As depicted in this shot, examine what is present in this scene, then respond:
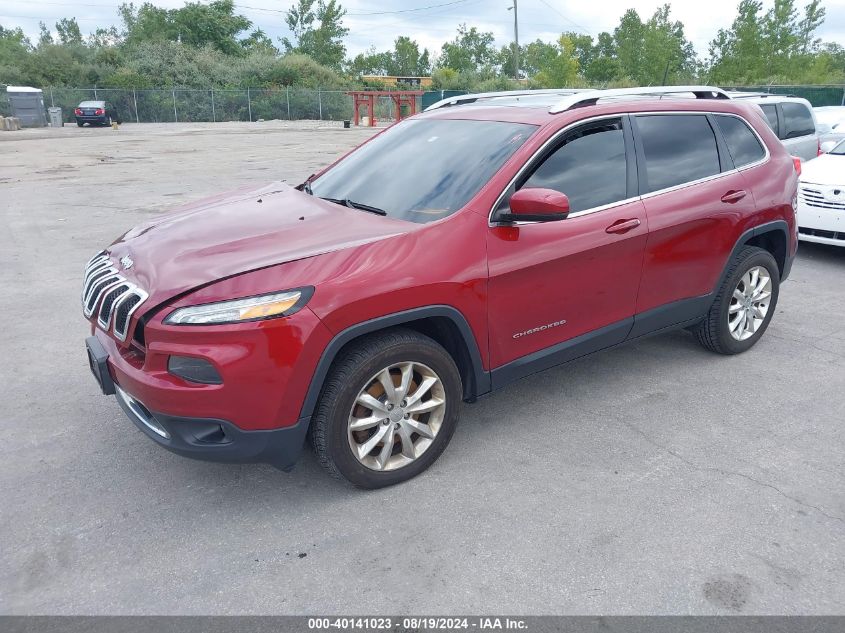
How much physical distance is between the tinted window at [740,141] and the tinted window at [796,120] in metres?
6.24

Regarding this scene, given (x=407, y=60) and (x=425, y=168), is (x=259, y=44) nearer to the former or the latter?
(x=407, y=60)

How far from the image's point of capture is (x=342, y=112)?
1925 inches

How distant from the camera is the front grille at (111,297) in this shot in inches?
116

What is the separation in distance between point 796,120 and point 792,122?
15 centimetres

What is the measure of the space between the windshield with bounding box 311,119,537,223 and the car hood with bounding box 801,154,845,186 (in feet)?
18.5

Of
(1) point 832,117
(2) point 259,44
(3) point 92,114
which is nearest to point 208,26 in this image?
(2) point 259,44

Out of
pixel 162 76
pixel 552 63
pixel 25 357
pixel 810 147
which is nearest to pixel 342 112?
pixel 162 76

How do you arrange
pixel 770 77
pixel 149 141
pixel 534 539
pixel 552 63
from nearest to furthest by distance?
1. pixel 534 539
2. pixel 149 141
3. pixel 770 77
4. pixel 552 63

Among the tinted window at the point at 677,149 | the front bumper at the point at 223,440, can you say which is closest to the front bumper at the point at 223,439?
the front bumper at the point at 223,440

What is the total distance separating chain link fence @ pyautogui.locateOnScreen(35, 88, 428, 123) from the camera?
43.5m

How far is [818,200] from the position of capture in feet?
25.1

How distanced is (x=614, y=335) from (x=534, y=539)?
5.04ft

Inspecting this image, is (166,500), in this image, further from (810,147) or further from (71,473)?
(810,147)

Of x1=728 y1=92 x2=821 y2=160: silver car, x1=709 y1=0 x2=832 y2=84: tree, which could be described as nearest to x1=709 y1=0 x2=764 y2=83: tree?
x1=709 y1=0 x2=832 y2=84: tree
